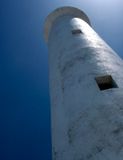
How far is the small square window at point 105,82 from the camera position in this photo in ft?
21.8

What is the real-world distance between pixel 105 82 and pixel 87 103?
943 mm

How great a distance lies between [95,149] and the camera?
4.93 m

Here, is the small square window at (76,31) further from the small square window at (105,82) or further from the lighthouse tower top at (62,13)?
the lighthouse tower top at (62,13)

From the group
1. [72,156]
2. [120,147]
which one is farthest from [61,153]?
[120,147]

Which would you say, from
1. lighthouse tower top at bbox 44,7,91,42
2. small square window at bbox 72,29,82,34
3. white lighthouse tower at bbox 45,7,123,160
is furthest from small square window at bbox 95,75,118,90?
lighthouse tower top at bbox 44,7,91,42

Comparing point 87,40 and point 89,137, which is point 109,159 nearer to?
point 89,137

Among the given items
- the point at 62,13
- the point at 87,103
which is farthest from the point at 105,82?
the point at 62,13

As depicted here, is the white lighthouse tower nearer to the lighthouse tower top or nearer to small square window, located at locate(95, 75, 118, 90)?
small square window, located at locate(95, 75, 118, 90)

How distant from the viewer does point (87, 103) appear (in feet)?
19.9

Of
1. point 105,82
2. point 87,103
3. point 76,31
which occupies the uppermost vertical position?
point 76,31

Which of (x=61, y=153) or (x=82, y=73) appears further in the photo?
(x=82, y=73)

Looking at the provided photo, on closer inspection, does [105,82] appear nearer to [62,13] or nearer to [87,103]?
[87,103]

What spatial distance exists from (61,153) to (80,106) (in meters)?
1.10

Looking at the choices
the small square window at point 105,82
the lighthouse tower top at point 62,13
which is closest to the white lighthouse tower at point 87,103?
the small square window at point 105,82
